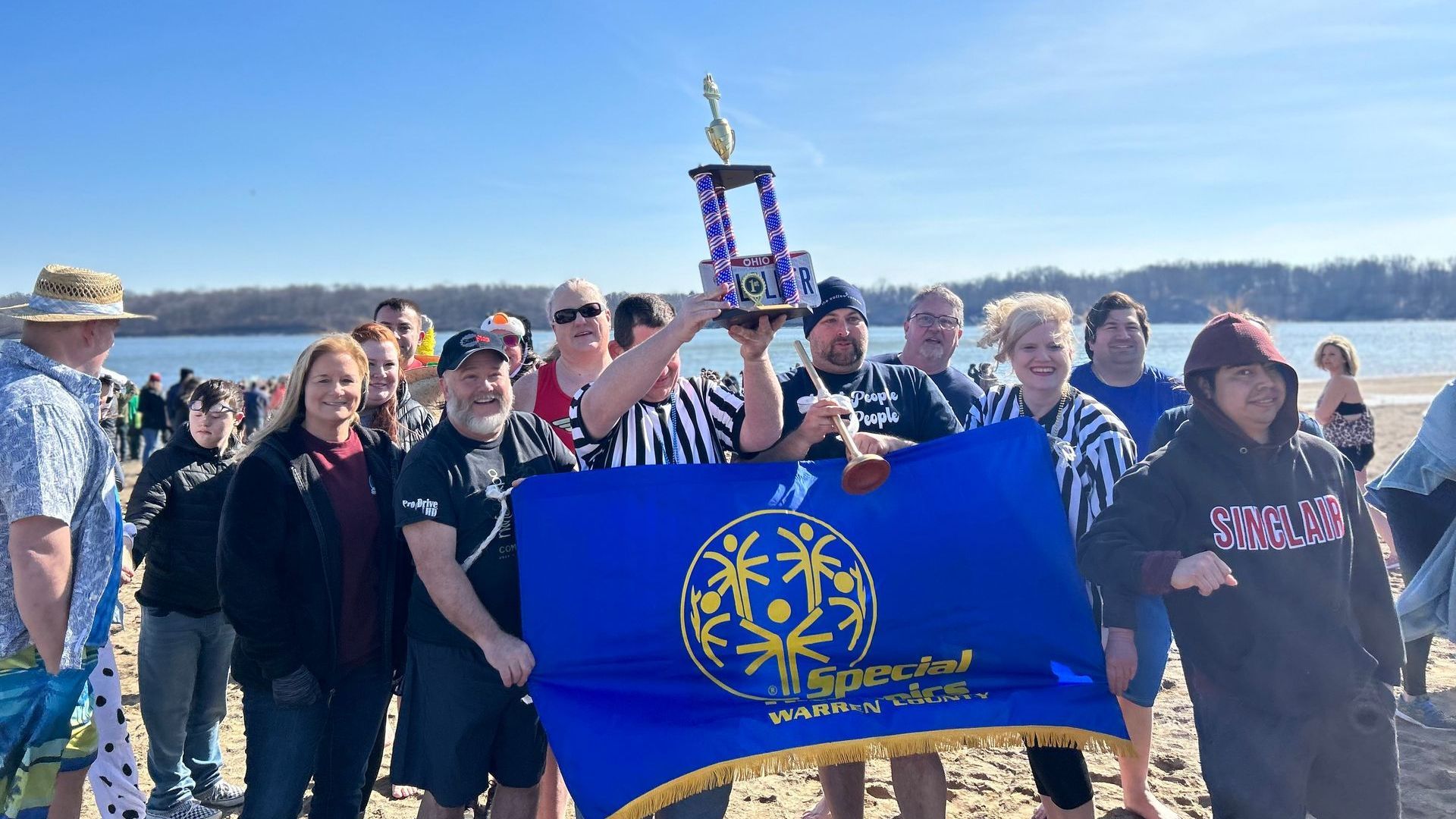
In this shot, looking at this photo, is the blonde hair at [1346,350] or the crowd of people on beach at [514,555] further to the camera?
the blonde hair at [1346,350]

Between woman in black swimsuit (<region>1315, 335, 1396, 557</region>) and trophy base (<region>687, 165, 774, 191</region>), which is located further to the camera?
woman in black swimsuit (<region>1315, 335, 1396, 557</region>)

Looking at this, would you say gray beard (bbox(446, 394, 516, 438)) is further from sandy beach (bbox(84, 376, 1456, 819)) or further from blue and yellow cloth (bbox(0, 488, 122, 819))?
sandy beach (bbox(84, 376, 1456, 819))

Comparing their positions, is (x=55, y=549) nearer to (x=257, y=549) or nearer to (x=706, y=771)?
(x=257, y=549)

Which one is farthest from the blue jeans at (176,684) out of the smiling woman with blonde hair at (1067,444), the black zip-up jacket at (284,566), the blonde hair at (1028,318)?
the blonde hair at (1028,318)

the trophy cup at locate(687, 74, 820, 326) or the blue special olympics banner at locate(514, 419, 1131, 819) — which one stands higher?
the trophy cup at locate(687, 74, 820, 326)

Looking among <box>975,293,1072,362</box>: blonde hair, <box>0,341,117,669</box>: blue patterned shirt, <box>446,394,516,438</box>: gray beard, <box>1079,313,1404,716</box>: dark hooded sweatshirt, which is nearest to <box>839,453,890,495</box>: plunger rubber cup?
<box>1079,313,1404,716</box>: dark hooded sweatshirt

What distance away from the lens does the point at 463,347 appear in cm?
334

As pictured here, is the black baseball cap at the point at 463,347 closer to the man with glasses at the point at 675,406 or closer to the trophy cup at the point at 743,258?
the man with glasses at the point at 675,406

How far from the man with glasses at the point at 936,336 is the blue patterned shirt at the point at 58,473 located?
3486mm

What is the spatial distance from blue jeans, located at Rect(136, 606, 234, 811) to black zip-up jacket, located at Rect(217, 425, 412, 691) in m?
1.21

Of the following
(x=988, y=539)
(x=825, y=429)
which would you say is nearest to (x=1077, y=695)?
(x=988, y=539)

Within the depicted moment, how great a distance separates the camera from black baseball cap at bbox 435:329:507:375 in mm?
3279

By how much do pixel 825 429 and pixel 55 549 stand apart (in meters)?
2.44

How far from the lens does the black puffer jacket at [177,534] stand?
4254 mm
